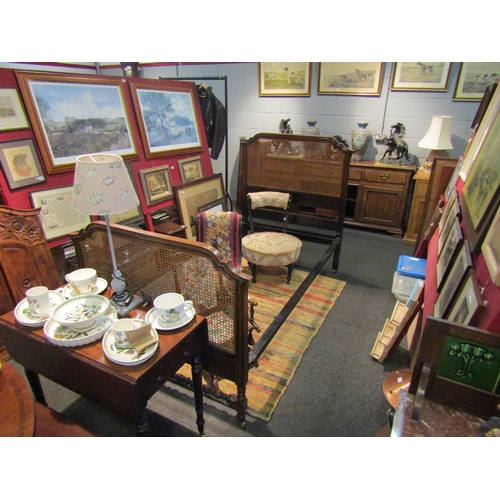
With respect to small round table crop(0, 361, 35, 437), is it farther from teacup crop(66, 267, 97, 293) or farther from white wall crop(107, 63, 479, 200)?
white wall crop(107, 63, 479, 200)

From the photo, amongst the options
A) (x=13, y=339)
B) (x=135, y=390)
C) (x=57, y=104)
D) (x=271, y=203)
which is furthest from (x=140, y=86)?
(x=135, y=390)

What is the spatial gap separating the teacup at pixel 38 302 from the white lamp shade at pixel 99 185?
1.29 ft

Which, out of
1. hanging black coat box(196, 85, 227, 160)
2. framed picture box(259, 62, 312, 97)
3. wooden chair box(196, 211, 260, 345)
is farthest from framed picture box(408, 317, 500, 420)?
framed picture box(259, 62, 312, 97)

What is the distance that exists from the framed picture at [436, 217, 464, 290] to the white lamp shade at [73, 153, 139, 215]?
159 centimetres

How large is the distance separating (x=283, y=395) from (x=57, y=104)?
2382 millimetres

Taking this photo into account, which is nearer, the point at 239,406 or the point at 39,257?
the point at 239,406

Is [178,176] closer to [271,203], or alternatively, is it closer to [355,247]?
[271,203]

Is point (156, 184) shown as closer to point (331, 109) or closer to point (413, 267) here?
point (413, 267)

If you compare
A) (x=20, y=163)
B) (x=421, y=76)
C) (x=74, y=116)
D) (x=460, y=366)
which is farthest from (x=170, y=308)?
(x=421, y=76)

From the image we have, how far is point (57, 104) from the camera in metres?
2.22

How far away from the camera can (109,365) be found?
3.93 feet

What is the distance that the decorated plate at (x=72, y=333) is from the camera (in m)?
1.28

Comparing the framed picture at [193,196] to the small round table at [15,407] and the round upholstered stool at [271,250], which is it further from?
the small round table at [15,407]

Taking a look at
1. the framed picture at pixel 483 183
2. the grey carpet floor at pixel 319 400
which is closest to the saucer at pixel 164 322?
the grey carpet floor at pixel 319 400
